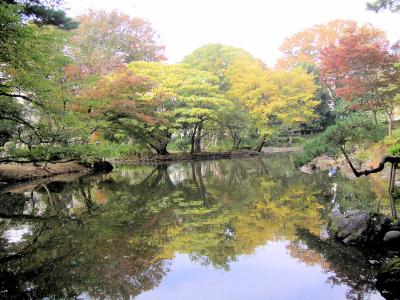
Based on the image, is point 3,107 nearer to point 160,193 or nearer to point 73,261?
point 160,193

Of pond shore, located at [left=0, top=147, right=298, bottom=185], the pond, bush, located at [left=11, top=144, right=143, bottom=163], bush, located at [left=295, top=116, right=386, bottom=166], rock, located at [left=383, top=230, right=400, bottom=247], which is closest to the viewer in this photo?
the pond

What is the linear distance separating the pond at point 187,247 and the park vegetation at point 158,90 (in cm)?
178

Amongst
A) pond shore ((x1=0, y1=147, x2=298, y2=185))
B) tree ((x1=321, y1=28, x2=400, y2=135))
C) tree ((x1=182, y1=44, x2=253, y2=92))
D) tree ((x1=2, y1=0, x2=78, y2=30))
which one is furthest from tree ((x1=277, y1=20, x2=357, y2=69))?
tree ((x1=2, y1=0, x2=78, y2=30))

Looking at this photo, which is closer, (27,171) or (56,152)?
(56,152)

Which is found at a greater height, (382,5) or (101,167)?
(382,5)

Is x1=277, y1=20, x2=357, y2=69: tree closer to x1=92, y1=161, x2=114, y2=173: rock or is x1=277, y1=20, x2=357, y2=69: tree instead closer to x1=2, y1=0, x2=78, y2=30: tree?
x1=92, y1=161, x2=114, y2=173: rock

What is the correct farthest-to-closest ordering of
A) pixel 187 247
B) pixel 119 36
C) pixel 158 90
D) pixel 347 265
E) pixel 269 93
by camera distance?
pixel 119 36 < pixel 269 93 < pixel 158 90 < pixel 187 247 < pixel 347 265

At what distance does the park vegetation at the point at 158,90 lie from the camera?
8.95m

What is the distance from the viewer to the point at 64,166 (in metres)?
17.6

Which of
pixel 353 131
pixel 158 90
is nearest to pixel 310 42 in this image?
pixel 158 90

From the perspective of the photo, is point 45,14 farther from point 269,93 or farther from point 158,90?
point 269,93

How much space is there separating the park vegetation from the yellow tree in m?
0.08

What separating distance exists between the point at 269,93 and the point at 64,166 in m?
13.6

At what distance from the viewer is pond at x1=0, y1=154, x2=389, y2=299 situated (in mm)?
4121
